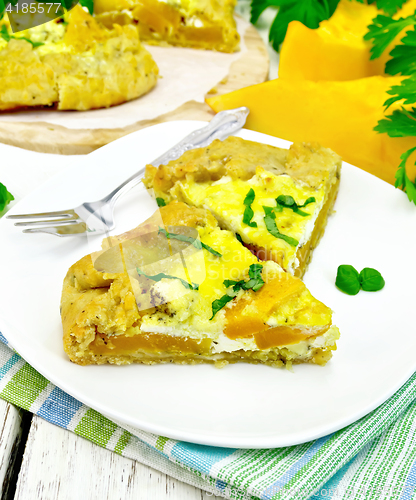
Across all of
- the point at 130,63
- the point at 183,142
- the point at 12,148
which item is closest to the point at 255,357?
the point at 183,142

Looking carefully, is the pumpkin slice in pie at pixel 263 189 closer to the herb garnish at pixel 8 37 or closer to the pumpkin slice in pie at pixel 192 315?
the pumpkin slice in pie at pixel 192 315

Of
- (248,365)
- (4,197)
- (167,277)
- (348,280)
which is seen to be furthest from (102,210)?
(348,280)

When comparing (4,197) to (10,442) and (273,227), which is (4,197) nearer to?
(10,442)

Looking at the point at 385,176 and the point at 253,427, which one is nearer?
the point at 253,427

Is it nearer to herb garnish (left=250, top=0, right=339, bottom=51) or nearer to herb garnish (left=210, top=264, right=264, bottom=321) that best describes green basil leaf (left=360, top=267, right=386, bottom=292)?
herb garnish (left=210, top=264, right=264, bottom=321)

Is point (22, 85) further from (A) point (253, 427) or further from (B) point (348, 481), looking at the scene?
(B) point (348, 481)

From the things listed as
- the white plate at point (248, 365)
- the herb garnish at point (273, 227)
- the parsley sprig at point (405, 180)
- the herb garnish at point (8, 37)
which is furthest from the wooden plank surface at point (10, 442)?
the herb garnish at point (8, 37)

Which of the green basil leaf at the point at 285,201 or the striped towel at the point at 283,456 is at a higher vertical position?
the green basil leaf at the point at 285,201
